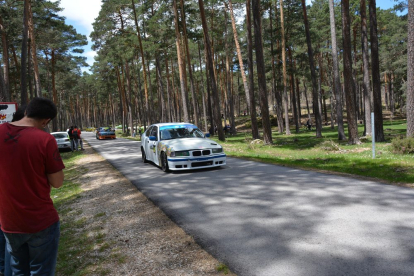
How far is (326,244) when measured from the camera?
368cm

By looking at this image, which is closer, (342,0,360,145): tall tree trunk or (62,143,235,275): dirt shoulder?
(62,143,235,275): dirt shoulder

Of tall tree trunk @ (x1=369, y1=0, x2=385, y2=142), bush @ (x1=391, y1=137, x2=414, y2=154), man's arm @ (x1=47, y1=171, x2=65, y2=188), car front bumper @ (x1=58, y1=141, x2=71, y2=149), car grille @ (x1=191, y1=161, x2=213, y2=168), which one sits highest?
tall tree trunk @ (x1=369, y1=0, x2=385, y2=142)

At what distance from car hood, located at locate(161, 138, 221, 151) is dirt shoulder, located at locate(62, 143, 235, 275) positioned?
86.2 inches

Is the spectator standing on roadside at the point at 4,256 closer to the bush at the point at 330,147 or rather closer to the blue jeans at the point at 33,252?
the blue jeans at the point at 33,252

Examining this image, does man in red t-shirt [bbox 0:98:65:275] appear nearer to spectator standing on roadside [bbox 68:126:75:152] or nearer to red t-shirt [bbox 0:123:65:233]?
red t-shirt [bbox 0:123:65:233]

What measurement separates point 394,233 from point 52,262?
406cm

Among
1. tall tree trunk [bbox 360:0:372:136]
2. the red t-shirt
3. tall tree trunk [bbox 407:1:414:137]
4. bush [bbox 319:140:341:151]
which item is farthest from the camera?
tall tree trunk [bbox 360:0:372:136]

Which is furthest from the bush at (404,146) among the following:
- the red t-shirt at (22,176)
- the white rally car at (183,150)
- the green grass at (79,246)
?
the red t-shirt at (22,176)

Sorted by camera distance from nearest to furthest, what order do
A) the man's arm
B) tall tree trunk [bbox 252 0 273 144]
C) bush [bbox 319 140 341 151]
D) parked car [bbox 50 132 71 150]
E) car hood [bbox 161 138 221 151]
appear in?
the man's arm
car hood [bbox 161 138 221 151]
bush [bbox 319 140 341 151]
tall tree trunk [bbox 252 0 273 144]
parked car [bbox 50 132 71 150]

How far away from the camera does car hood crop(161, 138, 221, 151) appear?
9367 millimetres

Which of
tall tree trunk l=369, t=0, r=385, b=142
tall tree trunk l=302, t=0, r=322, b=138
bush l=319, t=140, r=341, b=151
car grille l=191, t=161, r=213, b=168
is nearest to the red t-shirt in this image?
car grille l=191, t=161, r=213, b=168

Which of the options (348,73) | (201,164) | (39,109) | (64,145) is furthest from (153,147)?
(64,145)

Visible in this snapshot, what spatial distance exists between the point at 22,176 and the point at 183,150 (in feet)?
22.8

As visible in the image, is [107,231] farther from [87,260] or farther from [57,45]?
[57,45]
